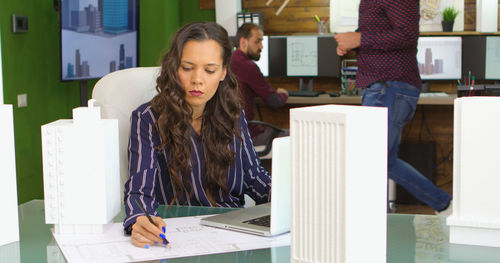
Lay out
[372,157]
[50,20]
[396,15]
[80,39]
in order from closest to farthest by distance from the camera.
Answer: [372,157], [396,15], [80,39], [50,20]

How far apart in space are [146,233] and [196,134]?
1.95 feet

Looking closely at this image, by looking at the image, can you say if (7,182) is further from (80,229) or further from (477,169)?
(477,169)

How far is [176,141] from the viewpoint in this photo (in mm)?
1808

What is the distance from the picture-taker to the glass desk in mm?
1214

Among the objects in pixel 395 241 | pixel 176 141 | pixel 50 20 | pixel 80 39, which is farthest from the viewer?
pixel 50 20

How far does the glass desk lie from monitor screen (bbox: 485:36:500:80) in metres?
3.77

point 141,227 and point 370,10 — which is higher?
point 370,10

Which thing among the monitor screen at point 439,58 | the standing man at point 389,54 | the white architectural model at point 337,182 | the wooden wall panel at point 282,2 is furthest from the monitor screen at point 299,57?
the white architectural model at point 337,182

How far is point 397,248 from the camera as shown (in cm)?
127

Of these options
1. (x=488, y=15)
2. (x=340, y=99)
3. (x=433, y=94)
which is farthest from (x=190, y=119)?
(x=488, y=15)

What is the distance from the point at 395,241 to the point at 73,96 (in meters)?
3.62

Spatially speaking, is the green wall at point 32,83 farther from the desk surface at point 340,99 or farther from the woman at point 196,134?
the woman at point 196,134

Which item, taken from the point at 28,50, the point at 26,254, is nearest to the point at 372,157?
the point at 26,254

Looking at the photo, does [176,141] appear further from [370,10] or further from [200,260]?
[370,10]
